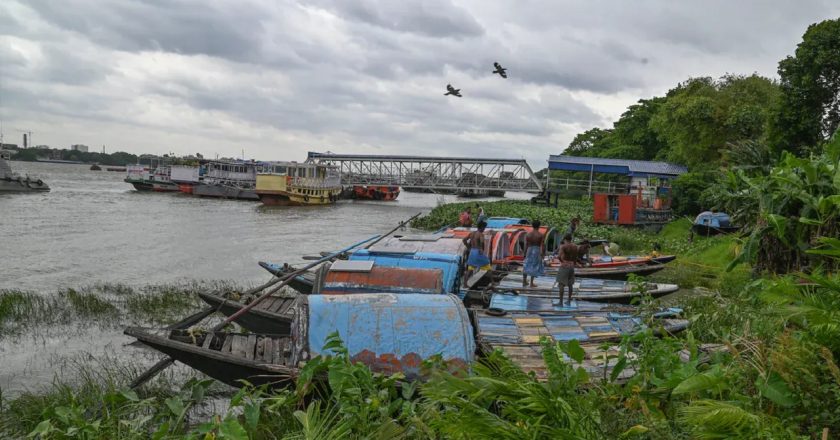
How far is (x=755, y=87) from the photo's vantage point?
31.5m

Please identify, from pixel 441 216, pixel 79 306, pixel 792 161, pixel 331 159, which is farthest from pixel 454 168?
pixel 792 161

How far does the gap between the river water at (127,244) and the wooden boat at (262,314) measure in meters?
1.85

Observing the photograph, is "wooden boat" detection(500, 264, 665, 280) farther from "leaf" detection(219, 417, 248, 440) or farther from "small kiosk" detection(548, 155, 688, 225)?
"small kiosk" detection(548, 155, 688, 225)

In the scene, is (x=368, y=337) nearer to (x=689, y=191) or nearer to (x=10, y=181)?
(x=689, y=191)

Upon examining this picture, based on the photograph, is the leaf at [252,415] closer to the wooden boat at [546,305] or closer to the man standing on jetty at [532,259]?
the wooden boat at [546,305]

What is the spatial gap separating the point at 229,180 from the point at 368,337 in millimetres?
51389

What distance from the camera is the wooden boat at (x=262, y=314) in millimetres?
9148

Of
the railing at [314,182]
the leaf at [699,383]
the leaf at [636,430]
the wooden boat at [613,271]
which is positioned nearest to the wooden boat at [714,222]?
the wooden boat at [613,271]

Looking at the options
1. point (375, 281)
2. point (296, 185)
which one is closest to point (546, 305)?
point (375, 281)

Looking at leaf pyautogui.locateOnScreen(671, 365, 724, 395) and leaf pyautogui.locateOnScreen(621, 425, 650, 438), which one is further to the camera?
leaf pyautogui.locateOnScreen(671, 365, 724, 395)

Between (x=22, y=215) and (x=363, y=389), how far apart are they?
3241 cm

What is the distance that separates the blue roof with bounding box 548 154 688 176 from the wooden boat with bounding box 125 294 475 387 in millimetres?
28162

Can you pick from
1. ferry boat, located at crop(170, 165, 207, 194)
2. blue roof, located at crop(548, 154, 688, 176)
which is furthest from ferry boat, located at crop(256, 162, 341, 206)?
blue roof, located at crop(548, 154, 688, 176)

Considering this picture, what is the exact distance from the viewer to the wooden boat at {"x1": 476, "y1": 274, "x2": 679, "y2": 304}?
11.1 m
